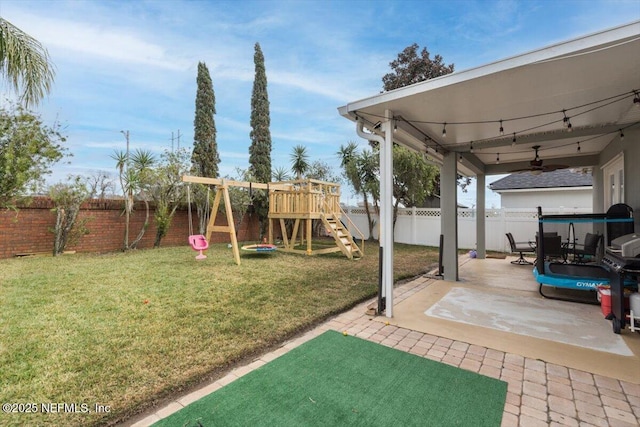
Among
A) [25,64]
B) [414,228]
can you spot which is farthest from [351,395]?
[414,228]

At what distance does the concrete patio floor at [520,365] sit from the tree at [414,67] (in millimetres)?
14772

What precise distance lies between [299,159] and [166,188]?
20.5ft

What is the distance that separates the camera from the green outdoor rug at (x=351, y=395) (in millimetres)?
1931

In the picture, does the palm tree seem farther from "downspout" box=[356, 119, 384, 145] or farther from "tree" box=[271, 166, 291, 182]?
"downspout" box=[356, 119, 384, 145]

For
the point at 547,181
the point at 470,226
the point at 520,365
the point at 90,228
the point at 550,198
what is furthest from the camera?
the point at 550,198

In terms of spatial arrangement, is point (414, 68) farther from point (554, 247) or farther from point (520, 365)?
point (520, 365)

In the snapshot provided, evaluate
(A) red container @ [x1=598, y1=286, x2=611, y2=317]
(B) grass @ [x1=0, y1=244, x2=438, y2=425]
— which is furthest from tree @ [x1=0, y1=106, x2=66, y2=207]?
(A) red container @ [x1=598, y1=286, x2=611, y2=317]

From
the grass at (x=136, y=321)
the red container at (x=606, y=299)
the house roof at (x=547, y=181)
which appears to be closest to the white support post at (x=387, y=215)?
the grass at (x=136, y=321)

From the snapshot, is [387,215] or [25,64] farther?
[25,64]

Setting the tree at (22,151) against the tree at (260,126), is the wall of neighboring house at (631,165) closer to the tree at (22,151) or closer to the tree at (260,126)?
the tree at (22,151)

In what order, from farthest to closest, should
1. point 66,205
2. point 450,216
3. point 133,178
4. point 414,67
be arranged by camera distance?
point 414,67
point 133,178
point 66,205
point 450,216

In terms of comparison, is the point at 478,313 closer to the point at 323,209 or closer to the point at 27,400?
the point at 27,400

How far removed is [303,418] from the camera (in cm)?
194

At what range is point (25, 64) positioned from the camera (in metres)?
4.63
